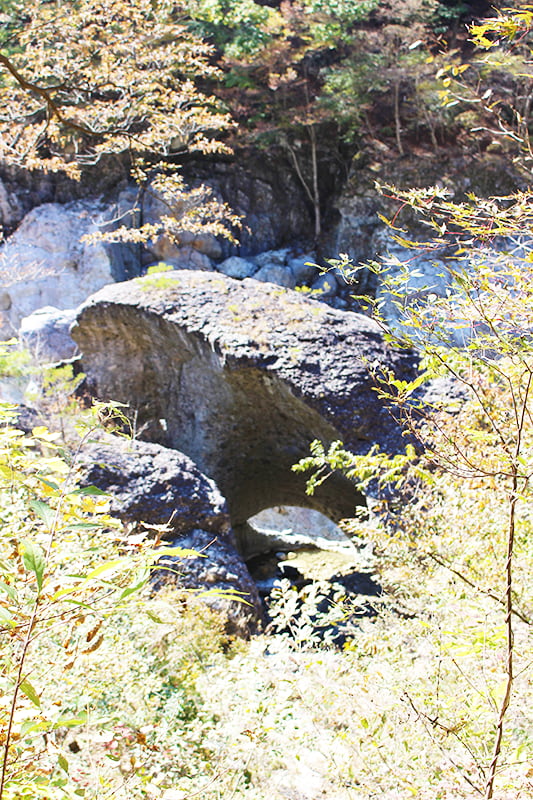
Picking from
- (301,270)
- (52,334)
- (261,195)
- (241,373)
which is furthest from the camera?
(261,195)

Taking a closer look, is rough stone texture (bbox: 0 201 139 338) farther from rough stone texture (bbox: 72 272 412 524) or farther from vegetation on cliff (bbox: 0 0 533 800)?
vegetation on cliff (bbox: 0 0 533 800)

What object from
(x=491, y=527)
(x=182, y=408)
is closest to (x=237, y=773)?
(x=491, y=527)

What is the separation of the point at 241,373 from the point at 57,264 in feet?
47.4

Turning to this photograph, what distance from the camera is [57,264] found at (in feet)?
62.7

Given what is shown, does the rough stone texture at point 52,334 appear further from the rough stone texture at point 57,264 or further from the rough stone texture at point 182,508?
the rough stone texture at point 182,508

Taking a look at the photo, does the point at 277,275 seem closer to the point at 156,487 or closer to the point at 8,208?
the point at 8,208

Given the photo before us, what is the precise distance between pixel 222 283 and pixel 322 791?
6.65 meters

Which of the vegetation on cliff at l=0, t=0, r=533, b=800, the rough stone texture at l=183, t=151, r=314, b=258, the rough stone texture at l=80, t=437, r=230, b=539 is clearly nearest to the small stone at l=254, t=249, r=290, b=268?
the rough stone texture at l=183, t=151, r=314, b=258

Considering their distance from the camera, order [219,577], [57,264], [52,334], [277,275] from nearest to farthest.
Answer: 1. [219,577]
2. [52,334]
3. [277,275]
4. [57,264]

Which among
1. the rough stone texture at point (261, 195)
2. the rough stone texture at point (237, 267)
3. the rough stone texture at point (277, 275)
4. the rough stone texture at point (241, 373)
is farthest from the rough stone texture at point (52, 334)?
the rough stone texture at point (261, 195)

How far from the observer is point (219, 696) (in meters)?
2.97

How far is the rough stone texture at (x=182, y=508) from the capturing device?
16.9ft

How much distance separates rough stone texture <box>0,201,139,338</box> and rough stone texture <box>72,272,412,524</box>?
33.2 ft

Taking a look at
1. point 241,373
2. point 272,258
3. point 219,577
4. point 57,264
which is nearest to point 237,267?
point 272,258
